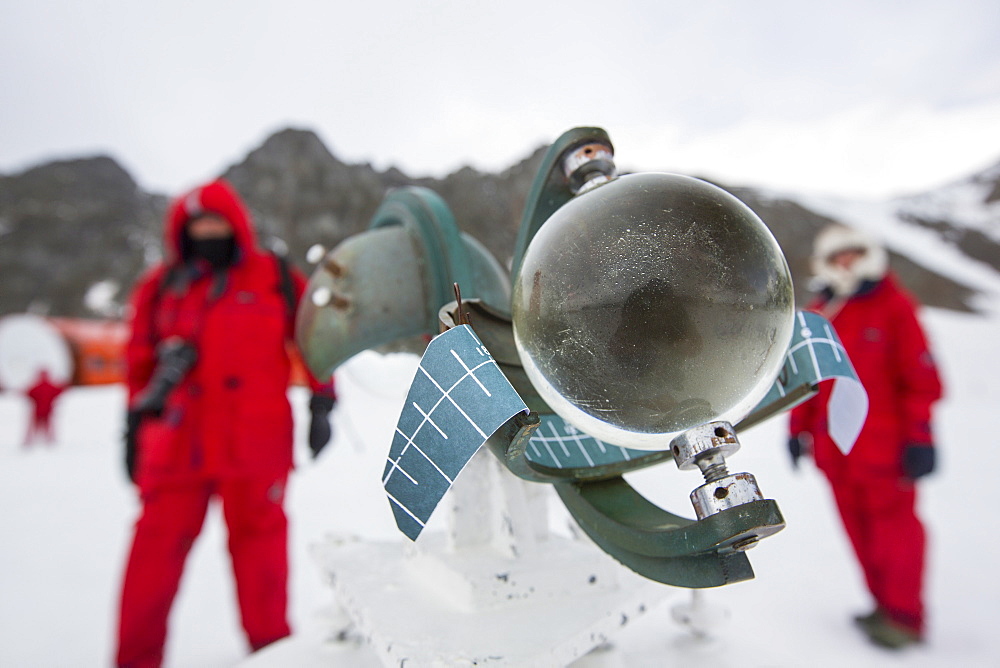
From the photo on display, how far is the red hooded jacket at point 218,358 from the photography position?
1.32 meters

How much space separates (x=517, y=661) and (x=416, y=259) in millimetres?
579

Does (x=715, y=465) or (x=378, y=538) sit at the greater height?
(x=715, y=465)

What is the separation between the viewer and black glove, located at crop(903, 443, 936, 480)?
1592 millimetres

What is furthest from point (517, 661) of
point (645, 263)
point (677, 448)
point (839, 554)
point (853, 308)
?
point (839, 554)

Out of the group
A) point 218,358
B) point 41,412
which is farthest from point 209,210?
point 41,412

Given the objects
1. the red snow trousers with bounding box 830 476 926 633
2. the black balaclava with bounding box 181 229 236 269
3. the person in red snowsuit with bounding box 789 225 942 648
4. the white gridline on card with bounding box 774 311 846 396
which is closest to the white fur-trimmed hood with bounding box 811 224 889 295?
the person in red snowsuit with bounding box 789 225 942 648

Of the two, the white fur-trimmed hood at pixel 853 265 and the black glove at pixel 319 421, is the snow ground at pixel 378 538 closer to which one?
the black glove at pixel 319 421

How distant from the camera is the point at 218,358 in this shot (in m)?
1.39

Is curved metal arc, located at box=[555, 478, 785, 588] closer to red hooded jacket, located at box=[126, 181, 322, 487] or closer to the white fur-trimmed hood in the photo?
red hooded jacket, located at box=[126, 181, 322, 487]

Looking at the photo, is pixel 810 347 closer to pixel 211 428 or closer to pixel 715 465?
pixel 715 465

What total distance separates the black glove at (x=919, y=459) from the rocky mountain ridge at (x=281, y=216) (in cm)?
134

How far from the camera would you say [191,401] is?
1382 mm

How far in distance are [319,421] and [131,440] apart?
26.4 inches

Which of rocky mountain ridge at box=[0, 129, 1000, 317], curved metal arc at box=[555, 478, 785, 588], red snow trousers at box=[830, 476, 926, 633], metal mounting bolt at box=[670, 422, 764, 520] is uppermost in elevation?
rocky mountain ridge at box=[0, 129, 1000, 317]
